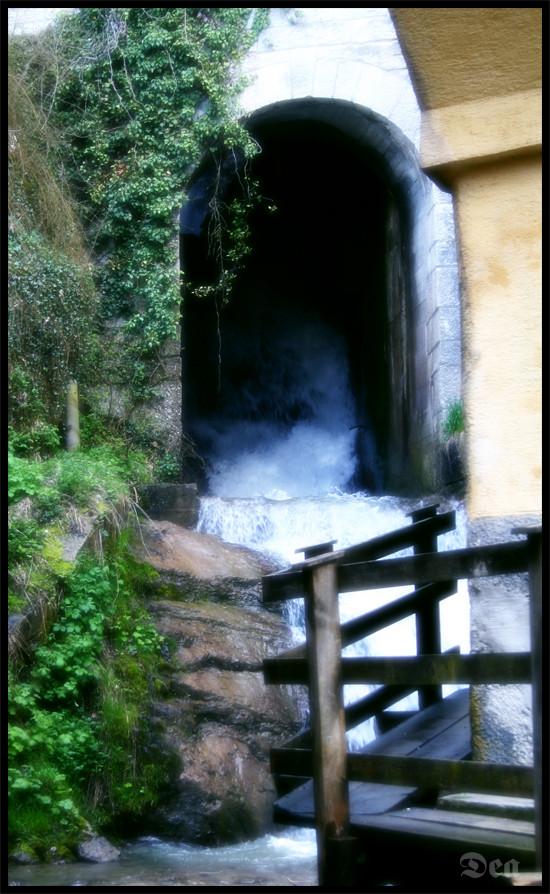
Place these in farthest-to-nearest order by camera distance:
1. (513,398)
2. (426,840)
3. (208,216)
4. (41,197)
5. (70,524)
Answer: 1. (208,216)
2. (41,197)
3. (70,524)
4. (513,398)
5. (426,840)

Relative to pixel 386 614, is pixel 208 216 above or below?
above

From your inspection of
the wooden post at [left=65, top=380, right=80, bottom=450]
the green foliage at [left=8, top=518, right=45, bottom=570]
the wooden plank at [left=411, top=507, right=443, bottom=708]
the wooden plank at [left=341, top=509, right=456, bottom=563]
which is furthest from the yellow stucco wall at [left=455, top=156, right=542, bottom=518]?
the wooden post at [left=65, top=380, right=80, bottom=450]

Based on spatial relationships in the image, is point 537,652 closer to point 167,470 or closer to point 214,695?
point 214,695

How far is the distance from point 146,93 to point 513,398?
8.16 meters

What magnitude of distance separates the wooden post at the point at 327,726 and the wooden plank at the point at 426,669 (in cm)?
8

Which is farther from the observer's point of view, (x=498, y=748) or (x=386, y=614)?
(x=386, y=614)

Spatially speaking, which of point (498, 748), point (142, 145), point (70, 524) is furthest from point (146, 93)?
point (498, 748)

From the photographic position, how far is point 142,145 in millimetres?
10016

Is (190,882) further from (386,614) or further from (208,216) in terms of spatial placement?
(208,216)

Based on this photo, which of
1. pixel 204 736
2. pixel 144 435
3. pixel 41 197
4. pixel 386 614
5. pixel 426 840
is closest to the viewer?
pixel 426 840

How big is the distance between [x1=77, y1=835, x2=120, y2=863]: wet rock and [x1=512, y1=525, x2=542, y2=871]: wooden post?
3506mm

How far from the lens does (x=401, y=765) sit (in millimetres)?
2896

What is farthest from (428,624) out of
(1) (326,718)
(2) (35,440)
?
(2) (35,440)

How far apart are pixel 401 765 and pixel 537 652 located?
701mm
